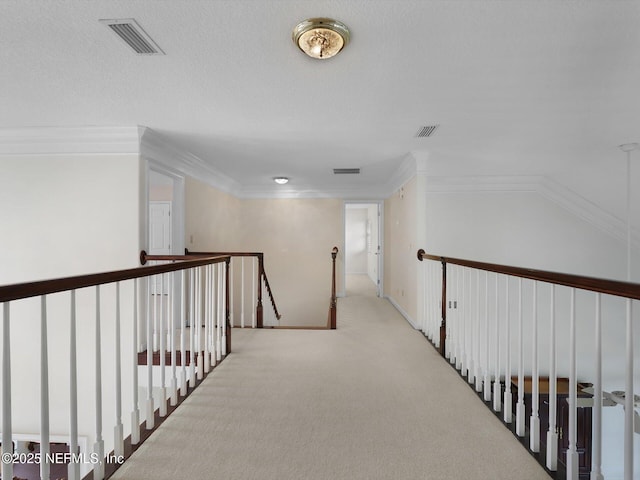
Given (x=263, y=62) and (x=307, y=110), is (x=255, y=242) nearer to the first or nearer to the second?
(x=307, y=110)

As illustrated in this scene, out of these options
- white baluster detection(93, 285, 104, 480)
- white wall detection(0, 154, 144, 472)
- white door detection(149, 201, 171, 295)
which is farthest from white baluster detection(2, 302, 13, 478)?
white door detection(149, 201, 171, 295)

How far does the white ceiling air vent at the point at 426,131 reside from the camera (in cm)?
309

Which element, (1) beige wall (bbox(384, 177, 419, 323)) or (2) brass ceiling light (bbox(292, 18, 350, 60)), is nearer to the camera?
(2) brass ceiling light (bbox(292, 18, 350, 60))

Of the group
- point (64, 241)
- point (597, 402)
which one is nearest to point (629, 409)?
point (597, 402)

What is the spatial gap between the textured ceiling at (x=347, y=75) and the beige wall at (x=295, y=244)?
2864 millimetres

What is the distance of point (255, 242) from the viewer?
671cm

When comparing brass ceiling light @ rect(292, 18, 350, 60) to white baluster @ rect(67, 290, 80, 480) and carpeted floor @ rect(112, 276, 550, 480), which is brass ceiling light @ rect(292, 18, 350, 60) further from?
carpeted floor @ rect(112, 276, 550, 480)

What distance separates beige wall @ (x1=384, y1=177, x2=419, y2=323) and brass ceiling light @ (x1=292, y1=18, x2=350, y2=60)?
8.89ft

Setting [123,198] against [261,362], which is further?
[123,198]

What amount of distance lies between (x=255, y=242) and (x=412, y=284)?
3584mm

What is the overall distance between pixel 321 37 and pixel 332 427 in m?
2.29

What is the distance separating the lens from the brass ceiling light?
1.62m

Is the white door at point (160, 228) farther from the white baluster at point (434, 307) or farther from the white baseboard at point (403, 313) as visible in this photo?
the white baluster at point (434, 307)

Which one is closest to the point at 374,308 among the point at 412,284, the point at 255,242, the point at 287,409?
the point at 412,284
